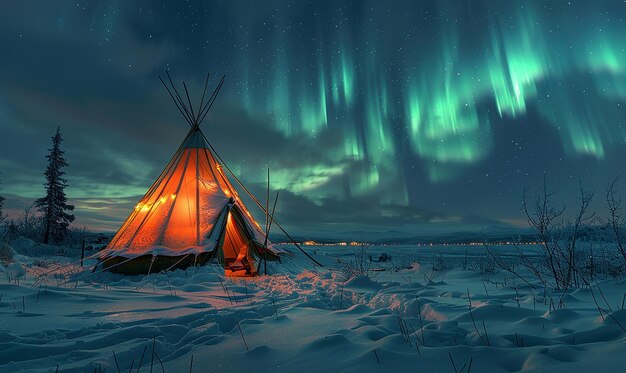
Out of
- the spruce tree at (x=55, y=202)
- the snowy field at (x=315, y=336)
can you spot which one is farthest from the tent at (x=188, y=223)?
the spruce tree at (x=55, y=202)

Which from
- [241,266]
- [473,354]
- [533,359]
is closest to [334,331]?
[473,354]

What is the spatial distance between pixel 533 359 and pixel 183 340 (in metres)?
2.31

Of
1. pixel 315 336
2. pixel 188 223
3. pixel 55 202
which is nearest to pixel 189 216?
pixel 188 223

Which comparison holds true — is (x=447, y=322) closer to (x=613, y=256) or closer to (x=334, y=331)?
(x=334, y=331)

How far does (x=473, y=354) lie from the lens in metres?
1.91

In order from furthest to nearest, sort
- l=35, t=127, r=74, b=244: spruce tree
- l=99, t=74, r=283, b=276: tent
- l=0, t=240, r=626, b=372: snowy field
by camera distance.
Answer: l=35, t=127, r=74, b=244: spruce tree → l=99, t=74, r=283, b=276: tent → l=0, t=240, r=626, b=372: snowy field

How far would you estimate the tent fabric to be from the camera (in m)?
8.94

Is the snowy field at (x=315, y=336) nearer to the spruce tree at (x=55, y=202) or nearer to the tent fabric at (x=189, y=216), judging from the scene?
the tent fabric at (x=189, y=216)

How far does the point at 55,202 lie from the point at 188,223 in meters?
23.9

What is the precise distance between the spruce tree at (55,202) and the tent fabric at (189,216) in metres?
21.7

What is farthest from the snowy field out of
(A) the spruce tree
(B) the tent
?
(A) the spruce tree

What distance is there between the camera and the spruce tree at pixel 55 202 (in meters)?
26.7

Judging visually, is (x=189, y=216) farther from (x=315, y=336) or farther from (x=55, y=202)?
(x=55, y=202)

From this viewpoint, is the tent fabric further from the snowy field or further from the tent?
the snowy field
